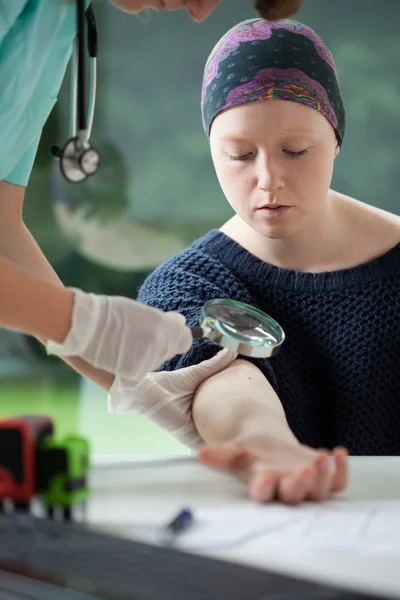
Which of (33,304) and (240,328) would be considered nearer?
(33,304)

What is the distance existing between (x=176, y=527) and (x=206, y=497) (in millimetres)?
145

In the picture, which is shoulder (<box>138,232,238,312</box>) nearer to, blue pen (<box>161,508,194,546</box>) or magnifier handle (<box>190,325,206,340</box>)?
magnifier handle (<box>190,325,206,340</box>)

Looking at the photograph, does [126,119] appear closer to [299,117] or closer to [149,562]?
[299,117]

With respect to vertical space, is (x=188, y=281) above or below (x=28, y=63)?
below

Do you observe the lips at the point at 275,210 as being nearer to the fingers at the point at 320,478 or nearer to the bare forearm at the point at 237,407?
the bare forearm at the point at 237,407

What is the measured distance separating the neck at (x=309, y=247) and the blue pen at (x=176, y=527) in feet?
2.43

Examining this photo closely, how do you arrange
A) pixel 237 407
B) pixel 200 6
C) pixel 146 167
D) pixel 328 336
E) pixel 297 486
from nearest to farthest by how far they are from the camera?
pixel 297 486
pixel 200 6
pixel 237 407
pixel 328 336
pixel 146 167

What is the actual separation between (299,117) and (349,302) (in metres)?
0.34

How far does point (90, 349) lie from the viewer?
0.94 m

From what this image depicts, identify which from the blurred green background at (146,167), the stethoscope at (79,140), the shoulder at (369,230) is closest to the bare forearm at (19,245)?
the stethoscope at (79,140)

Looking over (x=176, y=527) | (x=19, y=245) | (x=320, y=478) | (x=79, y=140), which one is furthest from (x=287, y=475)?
(x=19, y=245)

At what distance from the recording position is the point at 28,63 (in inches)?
42.0

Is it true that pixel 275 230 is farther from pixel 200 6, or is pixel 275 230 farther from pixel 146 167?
pixel 146 167

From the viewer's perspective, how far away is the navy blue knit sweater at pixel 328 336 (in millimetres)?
1430
